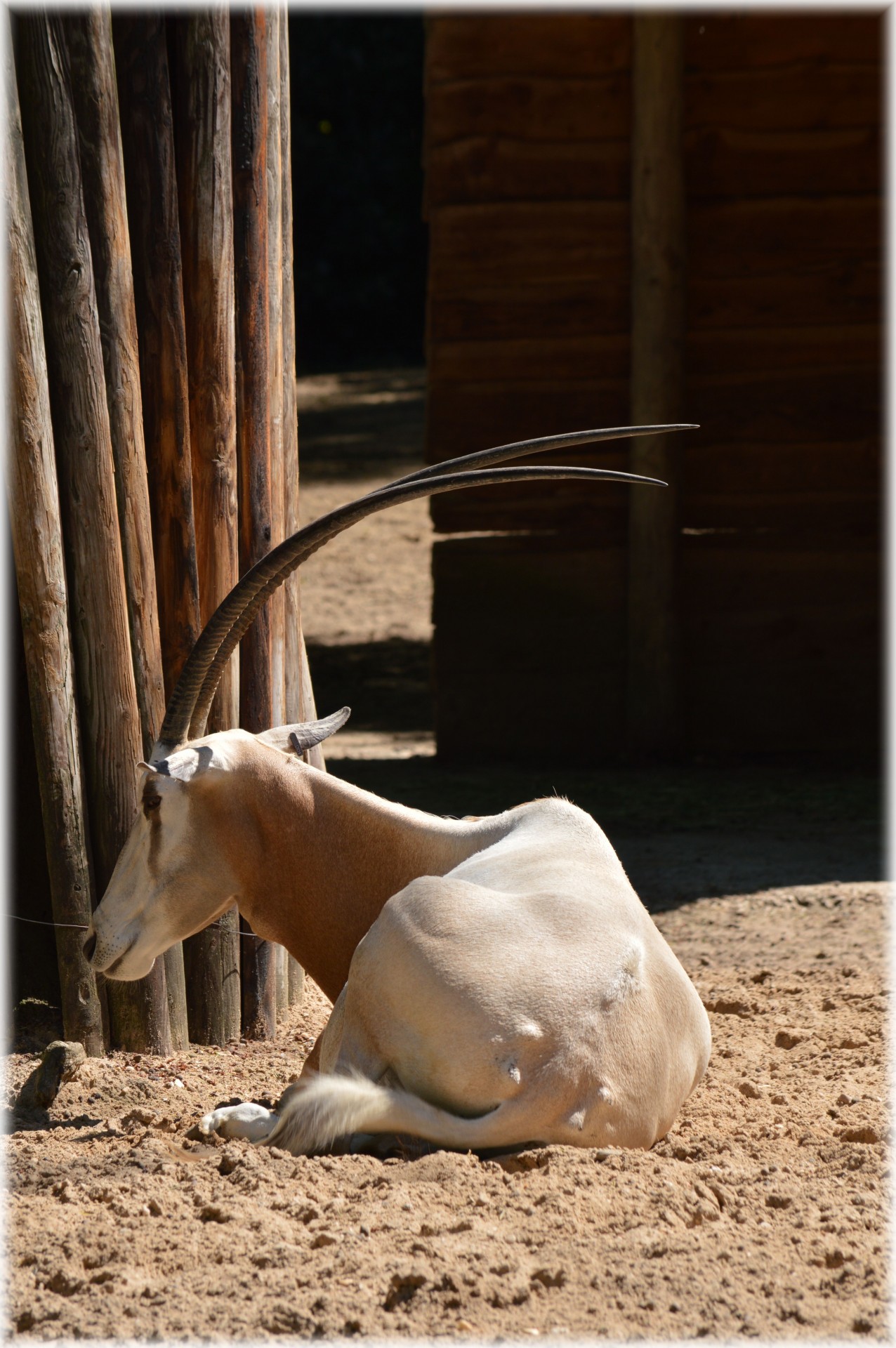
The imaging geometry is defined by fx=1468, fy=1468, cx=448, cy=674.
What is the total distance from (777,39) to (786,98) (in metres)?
0.32

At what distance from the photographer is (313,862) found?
12.0 ft

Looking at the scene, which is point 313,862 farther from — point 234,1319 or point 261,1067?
point 234,1319

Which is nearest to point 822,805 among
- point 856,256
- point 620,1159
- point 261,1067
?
point 856,256

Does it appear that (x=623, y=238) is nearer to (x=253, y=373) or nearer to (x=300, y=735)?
(x=253, y=373)

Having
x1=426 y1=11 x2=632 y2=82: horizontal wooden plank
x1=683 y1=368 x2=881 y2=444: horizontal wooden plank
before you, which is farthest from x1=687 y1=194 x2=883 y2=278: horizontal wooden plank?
x1=426 y1=11 x2=632 y2=82: horizontal wooden plank

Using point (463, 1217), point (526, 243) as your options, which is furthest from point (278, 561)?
point (526, 243)

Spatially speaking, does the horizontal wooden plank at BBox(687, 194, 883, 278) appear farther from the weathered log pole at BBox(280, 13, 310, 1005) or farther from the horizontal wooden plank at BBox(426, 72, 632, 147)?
the weathered log pole at BBox(280, 13, 310, 1005)

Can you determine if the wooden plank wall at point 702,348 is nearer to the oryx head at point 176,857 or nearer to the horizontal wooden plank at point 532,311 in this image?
the horizontal wooden plank at point 532,311

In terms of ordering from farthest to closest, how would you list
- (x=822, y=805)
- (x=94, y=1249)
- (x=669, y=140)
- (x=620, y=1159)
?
(x=669, y=140), (x=822, y=805), (x=620, y=1159), (x=94, y=1249)

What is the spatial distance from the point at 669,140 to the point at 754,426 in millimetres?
1591

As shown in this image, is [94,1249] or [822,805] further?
[822,805]

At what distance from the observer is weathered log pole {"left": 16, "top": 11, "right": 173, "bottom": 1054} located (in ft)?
11.5

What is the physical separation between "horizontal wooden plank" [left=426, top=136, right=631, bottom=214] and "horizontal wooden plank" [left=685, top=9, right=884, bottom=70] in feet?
2.23

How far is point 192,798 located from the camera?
3533mm
